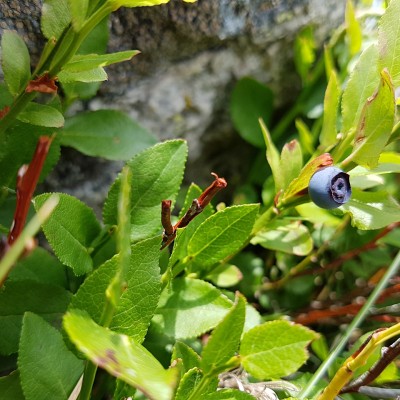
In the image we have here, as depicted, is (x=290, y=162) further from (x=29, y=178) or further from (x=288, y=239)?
(x=29, y=178)

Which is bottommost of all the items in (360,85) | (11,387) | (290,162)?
(11,387)

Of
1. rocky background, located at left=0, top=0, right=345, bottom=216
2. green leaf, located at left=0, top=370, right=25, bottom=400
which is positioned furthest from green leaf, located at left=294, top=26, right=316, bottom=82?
green leaf, located at left=0, top=370, right=25, bottom=400

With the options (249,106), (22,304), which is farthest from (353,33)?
(22,304)

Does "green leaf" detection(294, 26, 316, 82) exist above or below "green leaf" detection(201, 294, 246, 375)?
above

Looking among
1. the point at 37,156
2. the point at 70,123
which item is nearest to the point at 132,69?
the point at 70,123

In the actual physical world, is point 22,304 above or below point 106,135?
below

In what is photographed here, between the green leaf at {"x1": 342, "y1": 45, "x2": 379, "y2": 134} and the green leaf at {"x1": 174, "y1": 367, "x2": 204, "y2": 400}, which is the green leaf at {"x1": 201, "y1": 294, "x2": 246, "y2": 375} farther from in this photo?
the green leaf at {"x1": 342, "y1": 45, "x2": 379, "y2": 134}
